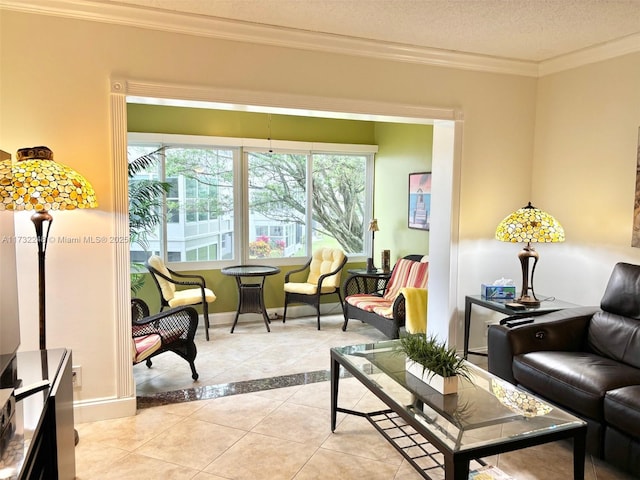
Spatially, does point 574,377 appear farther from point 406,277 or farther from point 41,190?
point 41,190

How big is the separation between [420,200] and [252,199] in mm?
2000

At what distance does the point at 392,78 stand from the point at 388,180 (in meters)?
2.48

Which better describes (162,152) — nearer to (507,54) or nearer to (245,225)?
(245,225)

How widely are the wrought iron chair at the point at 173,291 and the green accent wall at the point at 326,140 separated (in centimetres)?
41

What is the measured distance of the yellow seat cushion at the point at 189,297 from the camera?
16.4 ft

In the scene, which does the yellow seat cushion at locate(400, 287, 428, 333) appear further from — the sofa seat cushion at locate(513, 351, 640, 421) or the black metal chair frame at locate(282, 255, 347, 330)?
the sofa seat cushion at locate(513, 351, 640, 421)

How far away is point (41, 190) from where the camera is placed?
7.84 ft

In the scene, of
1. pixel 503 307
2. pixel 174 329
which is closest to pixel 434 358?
pixel 503 307

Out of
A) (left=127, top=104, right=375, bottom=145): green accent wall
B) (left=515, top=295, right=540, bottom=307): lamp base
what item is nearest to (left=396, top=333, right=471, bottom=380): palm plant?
(left=515, top=295, right=540, bottom=307): lamp base

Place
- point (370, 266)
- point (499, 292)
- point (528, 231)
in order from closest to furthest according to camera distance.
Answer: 1. point (528, 231)
2. point (499, 292)
3. point (370, 266)

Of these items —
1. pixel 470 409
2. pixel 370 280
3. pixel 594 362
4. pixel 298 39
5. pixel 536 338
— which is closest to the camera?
pixel 470 409

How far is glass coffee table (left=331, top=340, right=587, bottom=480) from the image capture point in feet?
6.12

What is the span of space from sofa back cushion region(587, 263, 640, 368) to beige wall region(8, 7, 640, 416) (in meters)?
0.44

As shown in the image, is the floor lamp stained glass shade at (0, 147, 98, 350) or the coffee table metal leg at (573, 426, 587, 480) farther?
the floor lamp stained glass shade at (0, 147, 98, 350)
